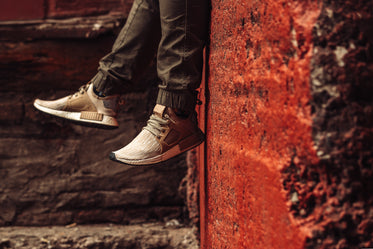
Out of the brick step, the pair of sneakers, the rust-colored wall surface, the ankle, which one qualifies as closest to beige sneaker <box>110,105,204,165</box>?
the pair of sneakers

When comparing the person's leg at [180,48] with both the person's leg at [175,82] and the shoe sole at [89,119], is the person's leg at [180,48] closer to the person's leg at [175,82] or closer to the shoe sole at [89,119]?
the person's leg at [175,82]

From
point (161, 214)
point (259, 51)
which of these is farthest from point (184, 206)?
point (259, 51)

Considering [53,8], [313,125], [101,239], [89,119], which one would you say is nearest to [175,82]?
[89,119]

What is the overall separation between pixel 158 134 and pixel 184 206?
0.83 meters

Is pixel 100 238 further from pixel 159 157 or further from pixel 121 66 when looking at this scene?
pixel 121 66

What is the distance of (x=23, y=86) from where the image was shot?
1.79m

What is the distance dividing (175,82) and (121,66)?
30 cm

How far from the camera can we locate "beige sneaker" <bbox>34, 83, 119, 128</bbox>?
1246 mm

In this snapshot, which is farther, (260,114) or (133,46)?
(133,46)

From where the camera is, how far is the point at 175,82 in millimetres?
986

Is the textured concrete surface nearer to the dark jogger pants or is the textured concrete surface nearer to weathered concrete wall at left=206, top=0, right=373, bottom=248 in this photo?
the dark jogger pants

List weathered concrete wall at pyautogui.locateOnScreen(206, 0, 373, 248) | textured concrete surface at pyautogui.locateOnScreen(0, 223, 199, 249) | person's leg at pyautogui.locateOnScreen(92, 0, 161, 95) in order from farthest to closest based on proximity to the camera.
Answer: textured concrete surface at pyautogui.locateOnScreen(0, 223, 199, 249) → person's leg at pyautogui.locateOnScreen(92, 0, 161, 95) → weathered concrete wall at pyautogui.locateOnScreen(206, 0, 373, 248)

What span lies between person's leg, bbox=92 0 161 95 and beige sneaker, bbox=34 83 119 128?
0.26ft

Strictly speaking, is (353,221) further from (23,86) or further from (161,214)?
(23,86)
